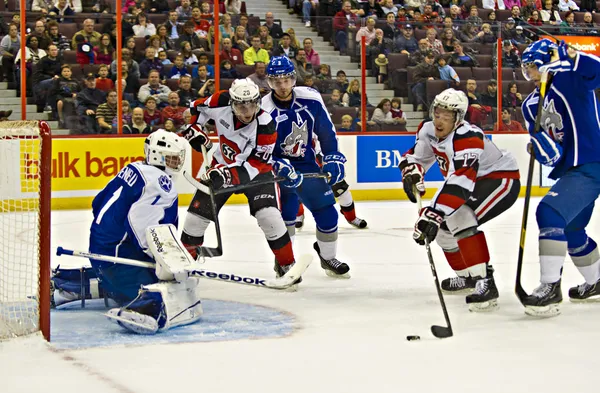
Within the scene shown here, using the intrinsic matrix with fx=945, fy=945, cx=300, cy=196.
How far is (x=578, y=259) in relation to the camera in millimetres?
4086

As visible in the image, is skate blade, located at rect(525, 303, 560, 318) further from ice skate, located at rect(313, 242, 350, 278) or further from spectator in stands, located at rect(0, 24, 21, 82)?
spectator in stands, located at rect(0, 24, 21, 82)

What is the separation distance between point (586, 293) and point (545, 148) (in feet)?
2.43

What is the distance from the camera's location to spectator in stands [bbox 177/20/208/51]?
8570 millimetres

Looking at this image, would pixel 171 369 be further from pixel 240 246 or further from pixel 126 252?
pixel 240 246

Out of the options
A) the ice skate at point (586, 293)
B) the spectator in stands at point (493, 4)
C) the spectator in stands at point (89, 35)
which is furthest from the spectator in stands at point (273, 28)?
the ice skate at point (586, 293)

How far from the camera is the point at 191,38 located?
8.58 metres

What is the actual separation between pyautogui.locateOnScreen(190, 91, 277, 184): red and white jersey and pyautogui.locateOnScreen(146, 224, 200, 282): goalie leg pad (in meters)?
1.07

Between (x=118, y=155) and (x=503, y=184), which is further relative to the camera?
(x=118, y=155)

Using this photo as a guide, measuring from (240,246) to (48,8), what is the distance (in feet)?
10.9

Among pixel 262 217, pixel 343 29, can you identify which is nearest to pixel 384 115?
pixel 343 29

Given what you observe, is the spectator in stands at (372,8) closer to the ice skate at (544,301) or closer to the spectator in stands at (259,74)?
the spectator in stands at (259,74)

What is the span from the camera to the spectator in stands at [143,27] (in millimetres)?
8305

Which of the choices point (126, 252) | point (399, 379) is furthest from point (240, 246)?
point (399, 379)

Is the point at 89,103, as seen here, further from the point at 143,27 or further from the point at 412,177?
the point at 412,177
